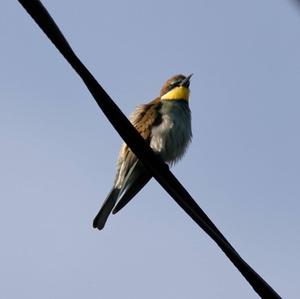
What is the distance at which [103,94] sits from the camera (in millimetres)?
2943

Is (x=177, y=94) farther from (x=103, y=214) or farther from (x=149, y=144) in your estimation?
(x=103, y=214)

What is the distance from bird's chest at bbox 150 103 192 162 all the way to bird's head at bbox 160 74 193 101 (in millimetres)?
347

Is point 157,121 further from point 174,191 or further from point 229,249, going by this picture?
point 229,249

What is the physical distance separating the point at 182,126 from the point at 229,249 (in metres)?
3.57

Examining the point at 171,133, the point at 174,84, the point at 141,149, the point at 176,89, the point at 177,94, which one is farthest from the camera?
the point at 174,84

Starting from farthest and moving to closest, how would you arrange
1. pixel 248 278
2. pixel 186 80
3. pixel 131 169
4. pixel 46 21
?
pixel 186 80 → pixel 131 169 → pixel 248 278 → pixel 46 21

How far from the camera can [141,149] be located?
3.31 meters

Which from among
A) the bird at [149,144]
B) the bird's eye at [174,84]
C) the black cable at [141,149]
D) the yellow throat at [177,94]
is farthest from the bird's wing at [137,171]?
the black cable at [141,149]

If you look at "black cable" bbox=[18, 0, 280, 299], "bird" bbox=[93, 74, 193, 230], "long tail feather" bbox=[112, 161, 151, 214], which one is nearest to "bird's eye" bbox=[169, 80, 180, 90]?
"bird" bbox=[93, 74, 193, 230]

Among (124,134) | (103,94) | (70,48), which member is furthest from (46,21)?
(124,134)

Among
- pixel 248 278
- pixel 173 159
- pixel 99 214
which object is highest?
pixel 173 159

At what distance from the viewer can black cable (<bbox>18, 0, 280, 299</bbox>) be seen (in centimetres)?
260

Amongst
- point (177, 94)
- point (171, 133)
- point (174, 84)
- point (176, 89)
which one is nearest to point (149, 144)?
point (171, 133)

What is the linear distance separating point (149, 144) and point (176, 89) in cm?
104
